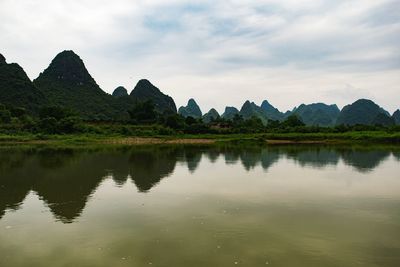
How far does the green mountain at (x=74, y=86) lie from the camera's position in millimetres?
93562

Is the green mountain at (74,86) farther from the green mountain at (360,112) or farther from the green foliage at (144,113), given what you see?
the green mountain at (360,112)

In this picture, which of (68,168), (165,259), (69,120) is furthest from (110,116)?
(165,259)

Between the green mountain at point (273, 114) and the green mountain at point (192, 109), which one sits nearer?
the green mountain at point (192, 109)

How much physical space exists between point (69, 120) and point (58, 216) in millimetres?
46713

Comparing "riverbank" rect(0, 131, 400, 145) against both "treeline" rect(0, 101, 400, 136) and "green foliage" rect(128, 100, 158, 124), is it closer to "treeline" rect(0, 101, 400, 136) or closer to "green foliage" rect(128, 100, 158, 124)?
"treeline" rect(0, 101, 400, 136)

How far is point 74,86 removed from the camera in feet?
338

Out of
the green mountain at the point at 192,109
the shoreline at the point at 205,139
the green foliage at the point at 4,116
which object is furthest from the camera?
the green mountain at the point at 192,109

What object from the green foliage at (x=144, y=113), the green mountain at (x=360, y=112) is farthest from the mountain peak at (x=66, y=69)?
the green mountain at (x=360, y=112)

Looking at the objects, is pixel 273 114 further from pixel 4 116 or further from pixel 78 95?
pixel 4 116

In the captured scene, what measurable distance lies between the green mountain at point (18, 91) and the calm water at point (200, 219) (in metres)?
60.8

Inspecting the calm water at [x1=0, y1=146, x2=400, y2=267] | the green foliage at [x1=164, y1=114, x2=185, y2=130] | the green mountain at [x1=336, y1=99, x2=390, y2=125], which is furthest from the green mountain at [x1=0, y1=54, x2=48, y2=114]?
the green mountain at [x1=336, y1=99, x2=390, y2=125]

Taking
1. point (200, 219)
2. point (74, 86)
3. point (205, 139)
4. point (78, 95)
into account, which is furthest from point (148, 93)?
point (200, 219)

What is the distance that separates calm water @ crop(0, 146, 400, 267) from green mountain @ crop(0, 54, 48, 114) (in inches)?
2392

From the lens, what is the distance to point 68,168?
24219 millimetres
